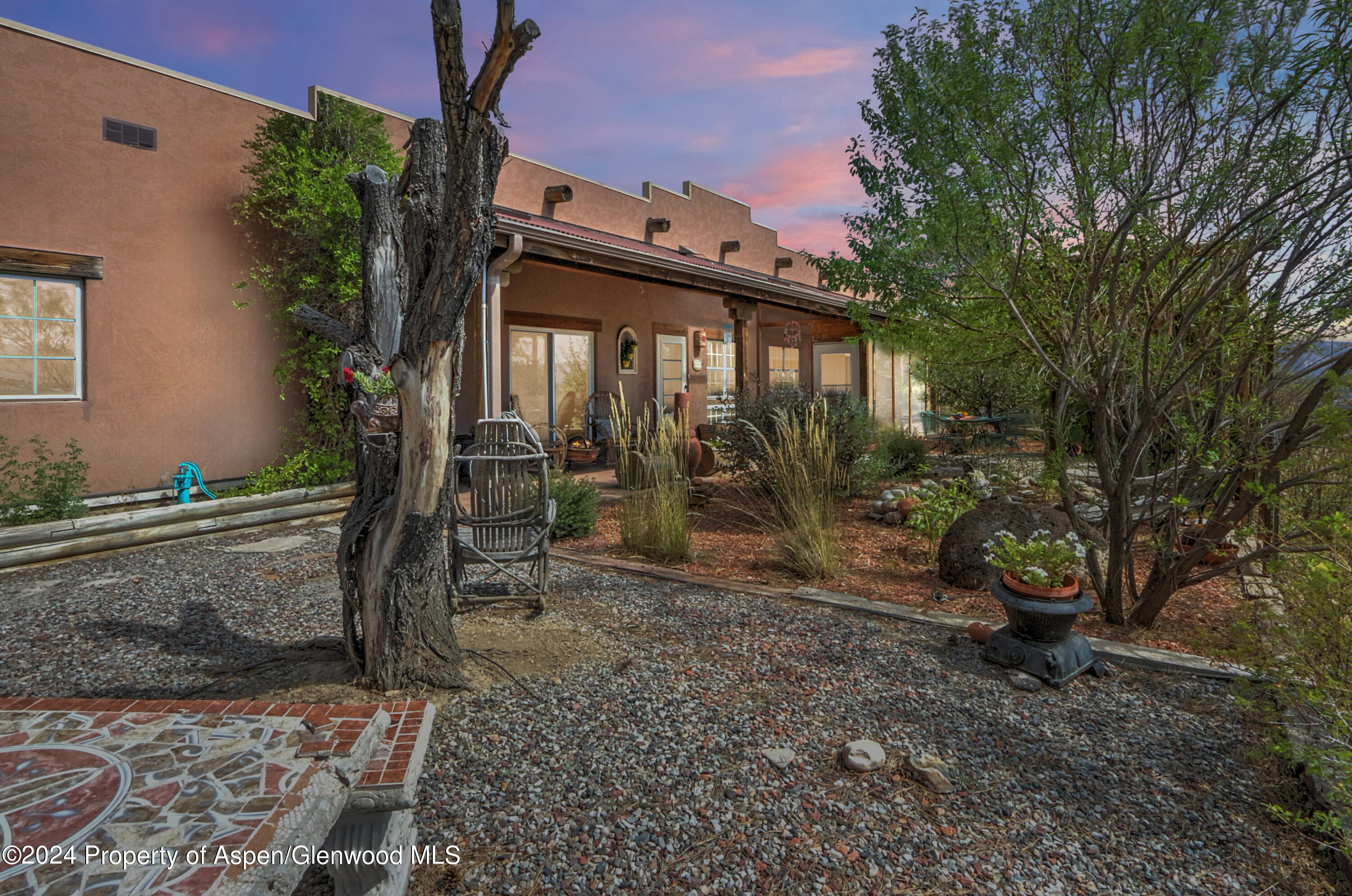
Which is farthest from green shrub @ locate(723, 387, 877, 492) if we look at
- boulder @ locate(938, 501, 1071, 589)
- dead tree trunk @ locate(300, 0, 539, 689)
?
dead tree trunk @ locate(300, 0, 539, 689)

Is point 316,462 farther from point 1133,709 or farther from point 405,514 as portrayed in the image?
point 1133,709

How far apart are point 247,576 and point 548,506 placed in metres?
2.40

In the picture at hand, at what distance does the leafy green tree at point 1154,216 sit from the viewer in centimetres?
290

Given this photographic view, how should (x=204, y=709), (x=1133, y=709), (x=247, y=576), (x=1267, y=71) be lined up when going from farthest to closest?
(x=247, y=576) < (x=1267, y=71) < (x=1133, y=709) < (x=204, y=709)

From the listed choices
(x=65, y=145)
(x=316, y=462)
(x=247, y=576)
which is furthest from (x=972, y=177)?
(x=65, y=145)

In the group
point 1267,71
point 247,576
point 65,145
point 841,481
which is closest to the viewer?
point 1267,71

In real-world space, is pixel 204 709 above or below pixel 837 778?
above

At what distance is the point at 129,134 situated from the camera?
20.3 feet

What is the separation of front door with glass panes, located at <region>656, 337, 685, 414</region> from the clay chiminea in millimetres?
170

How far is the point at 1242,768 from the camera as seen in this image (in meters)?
2.24

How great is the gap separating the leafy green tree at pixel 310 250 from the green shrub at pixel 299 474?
0.01m

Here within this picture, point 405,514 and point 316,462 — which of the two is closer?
point 405,514

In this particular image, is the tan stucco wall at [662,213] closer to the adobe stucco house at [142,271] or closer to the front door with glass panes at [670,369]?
the adobe stucco house at [142,271]

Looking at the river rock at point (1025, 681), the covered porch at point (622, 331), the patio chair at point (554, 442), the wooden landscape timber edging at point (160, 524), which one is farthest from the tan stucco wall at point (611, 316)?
the river rock at point (1025, 681)
